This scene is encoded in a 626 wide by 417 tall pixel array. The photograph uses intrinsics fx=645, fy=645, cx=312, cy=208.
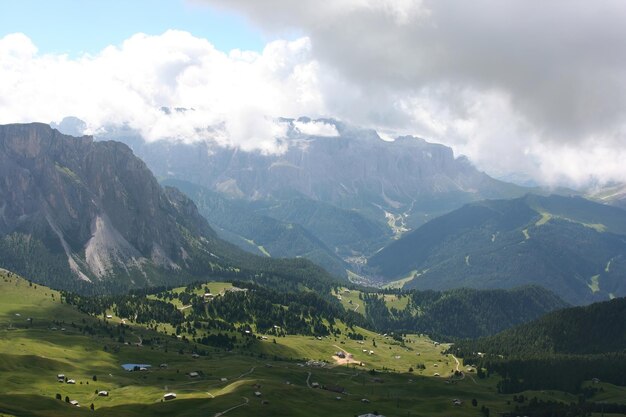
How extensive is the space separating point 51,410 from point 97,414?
12.0 m

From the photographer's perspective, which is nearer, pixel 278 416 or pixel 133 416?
pixel 133 416

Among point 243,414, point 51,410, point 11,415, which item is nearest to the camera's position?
point 11,415

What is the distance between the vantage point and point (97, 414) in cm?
17450

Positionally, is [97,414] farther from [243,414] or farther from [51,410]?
[243,414]

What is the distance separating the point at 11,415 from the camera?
156 meters

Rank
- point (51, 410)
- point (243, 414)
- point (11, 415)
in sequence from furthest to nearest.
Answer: point (243, 414)
point (51, 410)
point (11, 415)

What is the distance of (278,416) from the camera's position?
197 metres

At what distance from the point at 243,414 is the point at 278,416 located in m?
11.1

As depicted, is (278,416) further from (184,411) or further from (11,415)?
(11,415)

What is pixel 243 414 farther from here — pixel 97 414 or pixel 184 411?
pixel 97 414

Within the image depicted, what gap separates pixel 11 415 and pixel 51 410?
1747 cm

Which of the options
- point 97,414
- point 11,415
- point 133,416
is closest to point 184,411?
point 133,416

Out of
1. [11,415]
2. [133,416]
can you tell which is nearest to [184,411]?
[133,416]

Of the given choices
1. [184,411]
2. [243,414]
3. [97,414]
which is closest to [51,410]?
[97,414]
